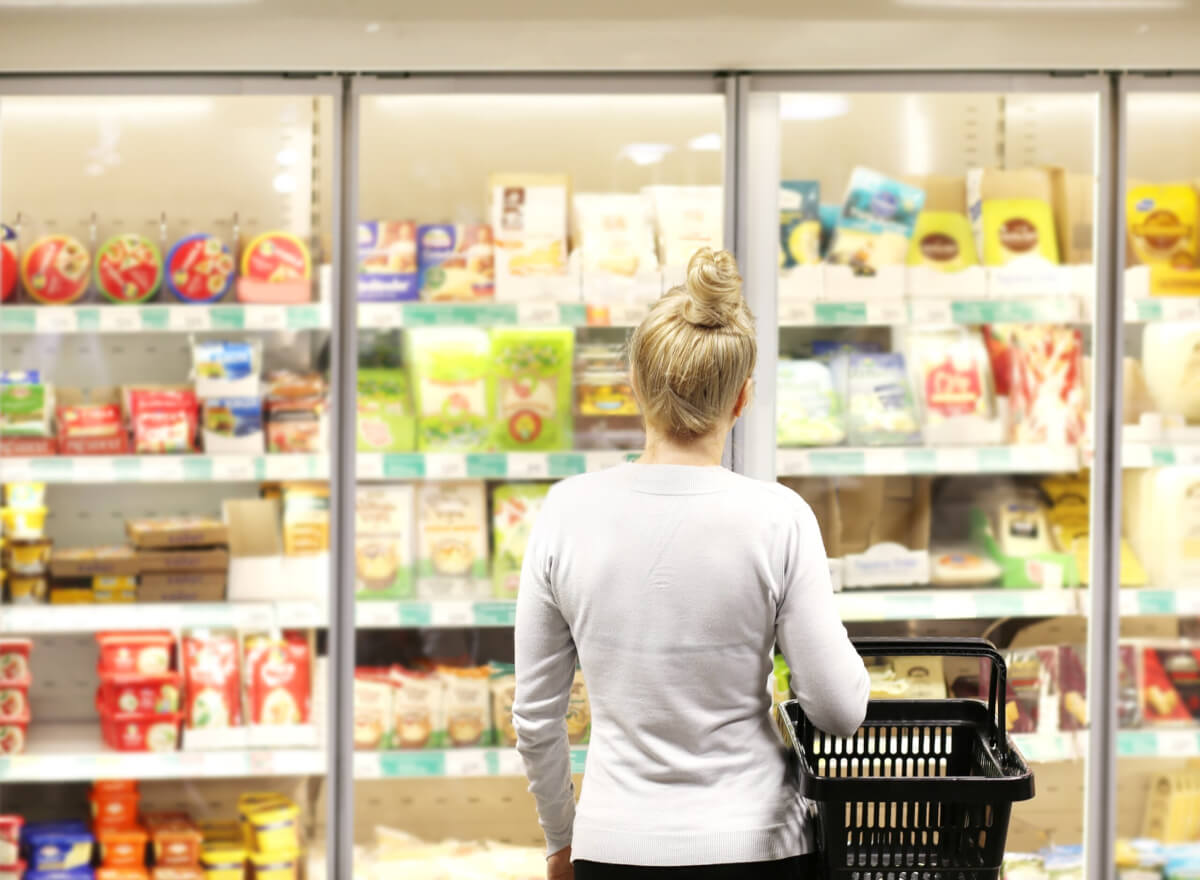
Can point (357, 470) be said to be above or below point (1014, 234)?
below

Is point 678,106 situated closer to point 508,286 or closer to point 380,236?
point 508,286

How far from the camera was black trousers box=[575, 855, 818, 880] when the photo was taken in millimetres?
1190

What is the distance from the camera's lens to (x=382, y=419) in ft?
7.88

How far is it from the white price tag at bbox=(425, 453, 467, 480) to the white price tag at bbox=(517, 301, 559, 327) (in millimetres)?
303

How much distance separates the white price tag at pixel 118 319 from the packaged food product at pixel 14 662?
2.40ft

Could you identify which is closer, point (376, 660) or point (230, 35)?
point (230, 35)

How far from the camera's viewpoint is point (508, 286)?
2.32m

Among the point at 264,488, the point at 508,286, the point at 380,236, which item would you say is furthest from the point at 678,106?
the point at 264,488

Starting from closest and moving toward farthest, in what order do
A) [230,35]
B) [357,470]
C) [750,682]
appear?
1. [750,682]
2. [230,35]
3. [357,470]

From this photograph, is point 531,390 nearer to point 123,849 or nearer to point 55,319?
point 55,319

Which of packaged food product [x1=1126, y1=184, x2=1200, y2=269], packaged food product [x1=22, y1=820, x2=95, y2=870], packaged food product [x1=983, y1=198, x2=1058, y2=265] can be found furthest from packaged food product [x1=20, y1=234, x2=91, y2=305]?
packaged food product [x1=1126, y1=184, x2=1200, y2=269]

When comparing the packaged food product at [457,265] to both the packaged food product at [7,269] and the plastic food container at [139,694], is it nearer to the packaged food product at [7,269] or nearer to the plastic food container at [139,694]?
the packaged food product at [7,269]

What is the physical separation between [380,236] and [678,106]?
68 centimetres

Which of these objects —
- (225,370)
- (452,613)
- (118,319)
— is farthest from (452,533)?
(118,319)
